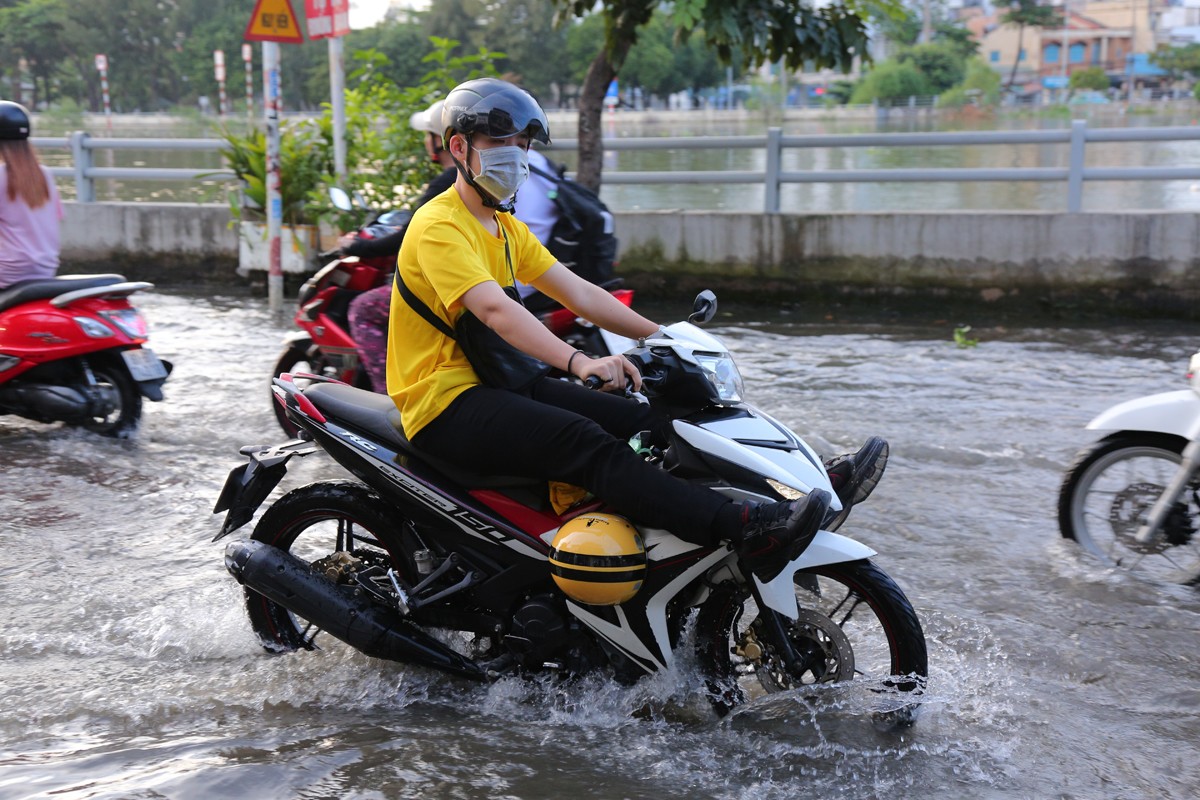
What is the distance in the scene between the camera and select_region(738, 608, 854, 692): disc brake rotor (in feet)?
11.3

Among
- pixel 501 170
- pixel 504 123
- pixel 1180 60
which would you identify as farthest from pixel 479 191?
pixel 1180 60

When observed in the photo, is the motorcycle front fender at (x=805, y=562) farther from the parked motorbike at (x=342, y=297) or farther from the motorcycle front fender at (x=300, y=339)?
the motorcycle front fender at (x=300, y=339)

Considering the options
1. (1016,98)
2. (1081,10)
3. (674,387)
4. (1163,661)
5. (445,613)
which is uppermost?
(1081,10)

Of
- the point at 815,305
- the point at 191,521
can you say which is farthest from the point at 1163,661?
the point at 815,305

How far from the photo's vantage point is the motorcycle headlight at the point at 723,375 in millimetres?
3352

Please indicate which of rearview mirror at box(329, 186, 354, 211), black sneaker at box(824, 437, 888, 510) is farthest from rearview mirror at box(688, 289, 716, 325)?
rearview mirror at box(329, 186, 354, 211)

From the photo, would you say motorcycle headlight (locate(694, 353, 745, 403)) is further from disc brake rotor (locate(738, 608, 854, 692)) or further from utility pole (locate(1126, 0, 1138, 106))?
utility pole (locate(1126, 0, 1138, 106))

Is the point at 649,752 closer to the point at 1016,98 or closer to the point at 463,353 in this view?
the point at 463,353

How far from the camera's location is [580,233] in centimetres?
579

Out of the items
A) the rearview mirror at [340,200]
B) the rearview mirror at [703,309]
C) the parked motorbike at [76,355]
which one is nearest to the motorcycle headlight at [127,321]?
the parked motorbike at [76,355]

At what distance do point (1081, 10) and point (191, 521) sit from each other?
127350 millimetres

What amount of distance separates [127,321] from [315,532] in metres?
3.20

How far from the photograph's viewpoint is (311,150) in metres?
Answer: 11.7

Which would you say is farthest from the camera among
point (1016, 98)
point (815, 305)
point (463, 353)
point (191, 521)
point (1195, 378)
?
point (1016, 98)
